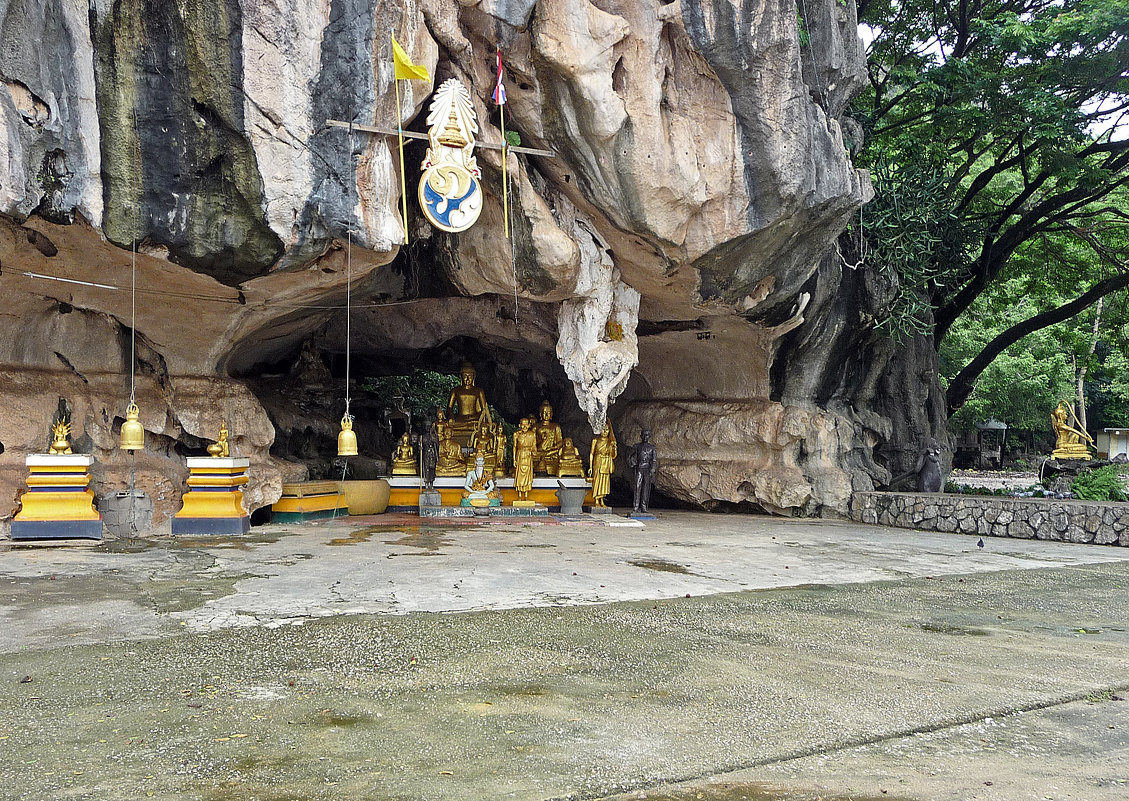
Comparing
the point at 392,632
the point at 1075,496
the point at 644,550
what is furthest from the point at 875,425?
the point at 392,632

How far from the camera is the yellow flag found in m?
8.54

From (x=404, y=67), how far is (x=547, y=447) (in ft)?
23.3

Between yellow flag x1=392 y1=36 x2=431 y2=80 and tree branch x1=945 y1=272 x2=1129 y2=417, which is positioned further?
tree branch x1=945 y1=272 x2=1129 y2=417

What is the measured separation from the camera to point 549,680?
14.7 ft

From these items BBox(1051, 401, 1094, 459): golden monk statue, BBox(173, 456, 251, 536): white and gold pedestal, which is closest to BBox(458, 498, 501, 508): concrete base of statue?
BBox(173, 456, 251, 536): white and gold pedestal

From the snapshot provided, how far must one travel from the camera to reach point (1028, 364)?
2386cm

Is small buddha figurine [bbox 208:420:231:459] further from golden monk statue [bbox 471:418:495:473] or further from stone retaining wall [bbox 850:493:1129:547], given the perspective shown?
stone retaining wall [bbox 850:493:1129:547]

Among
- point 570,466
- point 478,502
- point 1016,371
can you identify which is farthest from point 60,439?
point 1016,371

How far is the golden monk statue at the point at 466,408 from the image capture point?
587 inches

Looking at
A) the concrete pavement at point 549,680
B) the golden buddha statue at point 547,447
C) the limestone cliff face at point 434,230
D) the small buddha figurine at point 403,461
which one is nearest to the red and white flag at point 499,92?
the limestone cliff face at point 434,230

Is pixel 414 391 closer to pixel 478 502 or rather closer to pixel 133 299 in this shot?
pixel 478 502

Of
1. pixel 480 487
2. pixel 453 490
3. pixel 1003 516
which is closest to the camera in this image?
pixel 1003 516

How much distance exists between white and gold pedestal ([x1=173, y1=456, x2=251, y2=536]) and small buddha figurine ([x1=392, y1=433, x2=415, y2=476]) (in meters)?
3.61

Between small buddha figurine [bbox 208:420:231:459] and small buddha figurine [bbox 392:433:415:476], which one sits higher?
small buddha figurine [bbox 208:420:231:459]
